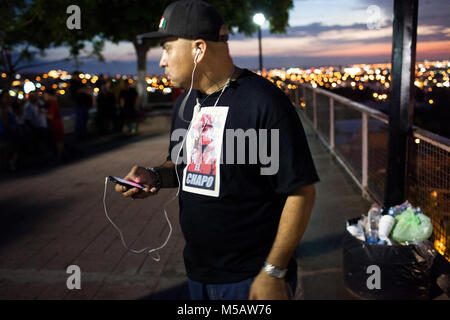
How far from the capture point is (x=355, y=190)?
21.6ft

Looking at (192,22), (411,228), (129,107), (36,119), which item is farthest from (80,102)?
(192,22)

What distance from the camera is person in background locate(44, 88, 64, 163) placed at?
10398mm

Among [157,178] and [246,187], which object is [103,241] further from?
[246,187]

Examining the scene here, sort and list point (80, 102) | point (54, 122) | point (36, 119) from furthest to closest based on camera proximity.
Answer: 1. point (80, 102)
2. point (54, 122)
3. point (36, 119)

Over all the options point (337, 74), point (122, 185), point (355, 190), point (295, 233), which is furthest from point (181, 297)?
point (337, 74)

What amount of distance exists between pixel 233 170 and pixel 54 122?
966 centimetres

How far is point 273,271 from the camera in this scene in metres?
1.76

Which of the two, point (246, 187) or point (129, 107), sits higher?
point (246, 187)

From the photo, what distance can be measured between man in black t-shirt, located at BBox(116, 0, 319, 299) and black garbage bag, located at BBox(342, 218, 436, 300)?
61.6 inches

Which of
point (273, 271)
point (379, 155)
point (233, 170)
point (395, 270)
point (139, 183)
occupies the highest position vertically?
point (233, 170)

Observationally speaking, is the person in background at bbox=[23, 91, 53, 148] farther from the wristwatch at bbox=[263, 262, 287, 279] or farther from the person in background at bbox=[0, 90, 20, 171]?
the wristwatch at bbox=[263, 262, 287, 279]

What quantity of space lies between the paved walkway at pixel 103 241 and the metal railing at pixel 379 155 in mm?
335

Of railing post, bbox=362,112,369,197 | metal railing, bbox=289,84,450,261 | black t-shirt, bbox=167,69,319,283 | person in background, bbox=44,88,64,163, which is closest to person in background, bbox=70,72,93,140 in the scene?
person in background, bbox=44,88,64,163
